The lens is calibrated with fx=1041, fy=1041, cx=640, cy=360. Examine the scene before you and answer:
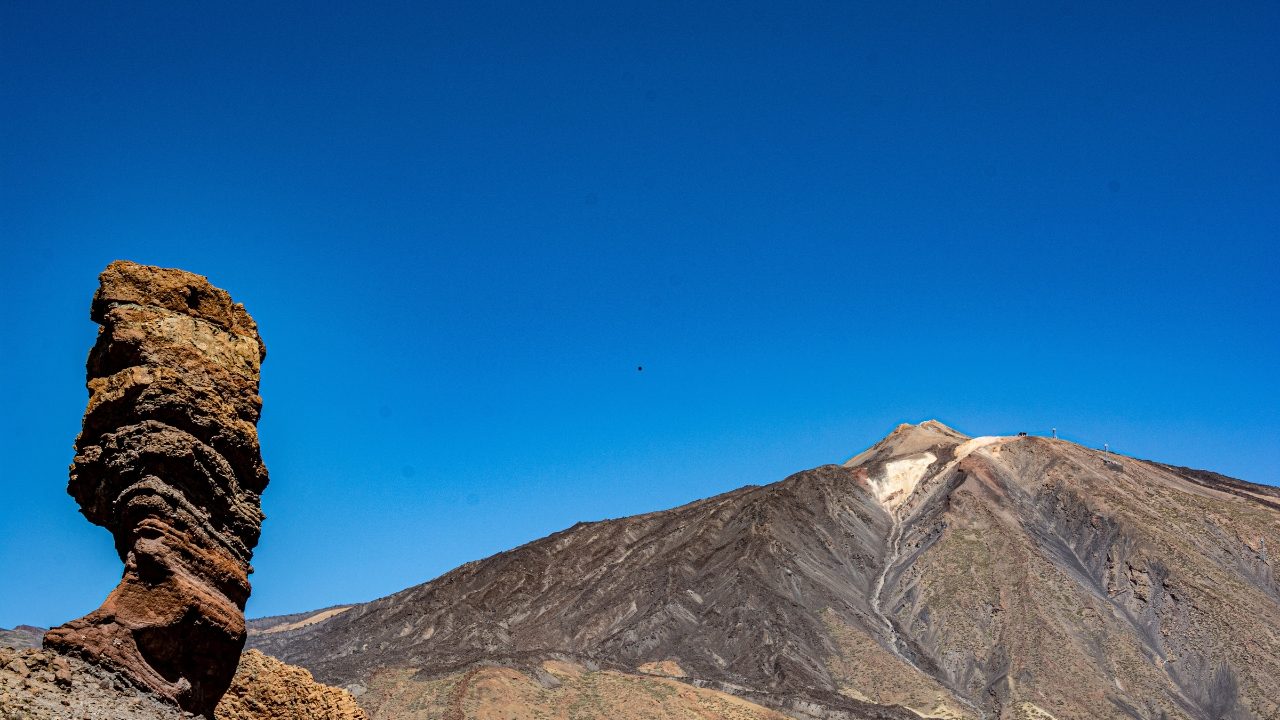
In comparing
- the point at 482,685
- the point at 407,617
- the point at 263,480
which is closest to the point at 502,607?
the point at 407,617

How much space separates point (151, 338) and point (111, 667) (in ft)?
11.2

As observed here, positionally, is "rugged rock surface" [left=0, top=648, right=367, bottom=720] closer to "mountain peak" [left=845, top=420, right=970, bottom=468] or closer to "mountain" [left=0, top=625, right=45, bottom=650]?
"mountain" [left=0, top=625, right=45, bottom=650]

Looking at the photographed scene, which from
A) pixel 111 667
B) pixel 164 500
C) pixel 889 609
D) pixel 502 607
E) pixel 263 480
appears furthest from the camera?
pixel 502 607

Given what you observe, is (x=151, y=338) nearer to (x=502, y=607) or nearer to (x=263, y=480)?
(x=263, y=480)

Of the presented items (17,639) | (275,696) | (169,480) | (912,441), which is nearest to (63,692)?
(169,480)

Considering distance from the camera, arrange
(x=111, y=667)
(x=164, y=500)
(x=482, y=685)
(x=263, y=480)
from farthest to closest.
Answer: (x=482, y=685)
(x=263, y=480)
(x=164, y=500)
(x=111, y=667)

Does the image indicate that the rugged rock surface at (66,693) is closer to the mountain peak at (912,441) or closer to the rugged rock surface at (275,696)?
the rugged rock surface at (275,696)

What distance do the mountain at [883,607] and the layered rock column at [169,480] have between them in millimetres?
34920

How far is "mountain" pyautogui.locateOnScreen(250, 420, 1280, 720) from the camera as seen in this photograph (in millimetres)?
58250

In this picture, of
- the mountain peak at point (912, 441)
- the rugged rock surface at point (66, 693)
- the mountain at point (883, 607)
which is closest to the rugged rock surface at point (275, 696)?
the rugged rock surface at point (66, 693)

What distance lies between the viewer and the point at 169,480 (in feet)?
35.8

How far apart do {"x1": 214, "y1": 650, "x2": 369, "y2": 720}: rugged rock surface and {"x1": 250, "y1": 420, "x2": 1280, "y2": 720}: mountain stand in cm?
3122

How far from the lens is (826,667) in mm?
Answer: 71188

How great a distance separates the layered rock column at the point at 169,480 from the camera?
410 inches
